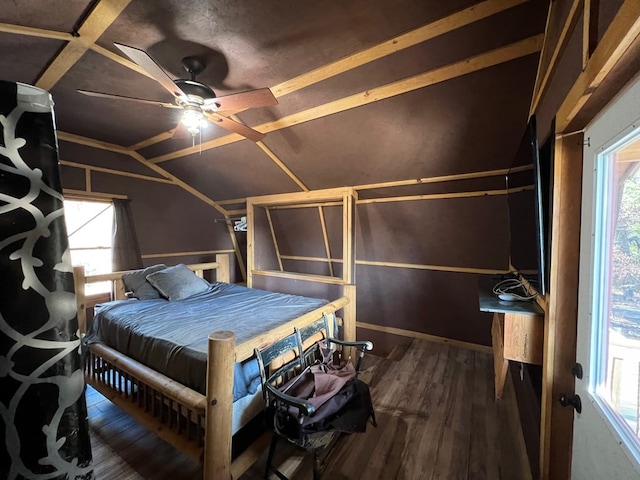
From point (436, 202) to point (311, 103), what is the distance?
1.75 metres

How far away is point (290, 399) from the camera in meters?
1.31

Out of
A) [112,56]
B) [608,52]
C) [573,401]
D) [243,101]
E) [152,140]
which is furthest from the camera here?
[152,140]

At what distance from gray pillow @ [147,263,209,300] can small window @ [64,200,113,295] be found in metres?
1.41

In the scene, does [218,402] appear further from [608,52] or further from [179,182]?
[179,182]

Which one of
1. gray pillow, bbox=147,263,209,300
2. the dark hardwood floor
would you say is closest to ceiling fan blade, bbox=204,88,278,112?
gray pillow, bbox=147,263,209,300

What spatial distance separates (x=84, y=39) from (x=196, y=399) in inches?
92.1

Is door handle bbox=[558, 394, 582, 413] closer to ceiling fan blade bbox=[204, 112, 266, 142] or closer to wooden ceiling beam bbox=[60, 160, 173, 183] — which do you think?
ceiling fan blade bbox=[204, 112, 266, 142]

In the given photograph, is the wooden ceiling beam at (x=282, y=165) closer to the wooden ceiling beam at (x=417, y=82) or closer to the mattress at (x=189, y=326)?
the wooden ceiling beam at (x=417, y=82)

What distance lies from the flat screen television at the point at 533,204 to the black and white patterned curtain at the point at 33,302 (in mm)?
1753

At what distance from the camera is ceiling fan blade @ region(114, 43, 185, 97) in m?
1.23

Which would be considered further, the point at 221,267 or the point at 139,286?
the point at 221,267

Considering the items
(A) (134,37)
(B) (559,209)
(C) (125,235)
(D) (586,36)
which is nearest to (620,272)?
(B) (559,209)

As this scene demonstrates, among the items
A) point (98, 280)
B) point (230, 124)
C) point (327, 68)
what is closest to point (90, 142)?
point (98, 280)

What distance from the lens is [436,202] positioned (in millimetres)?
2943
